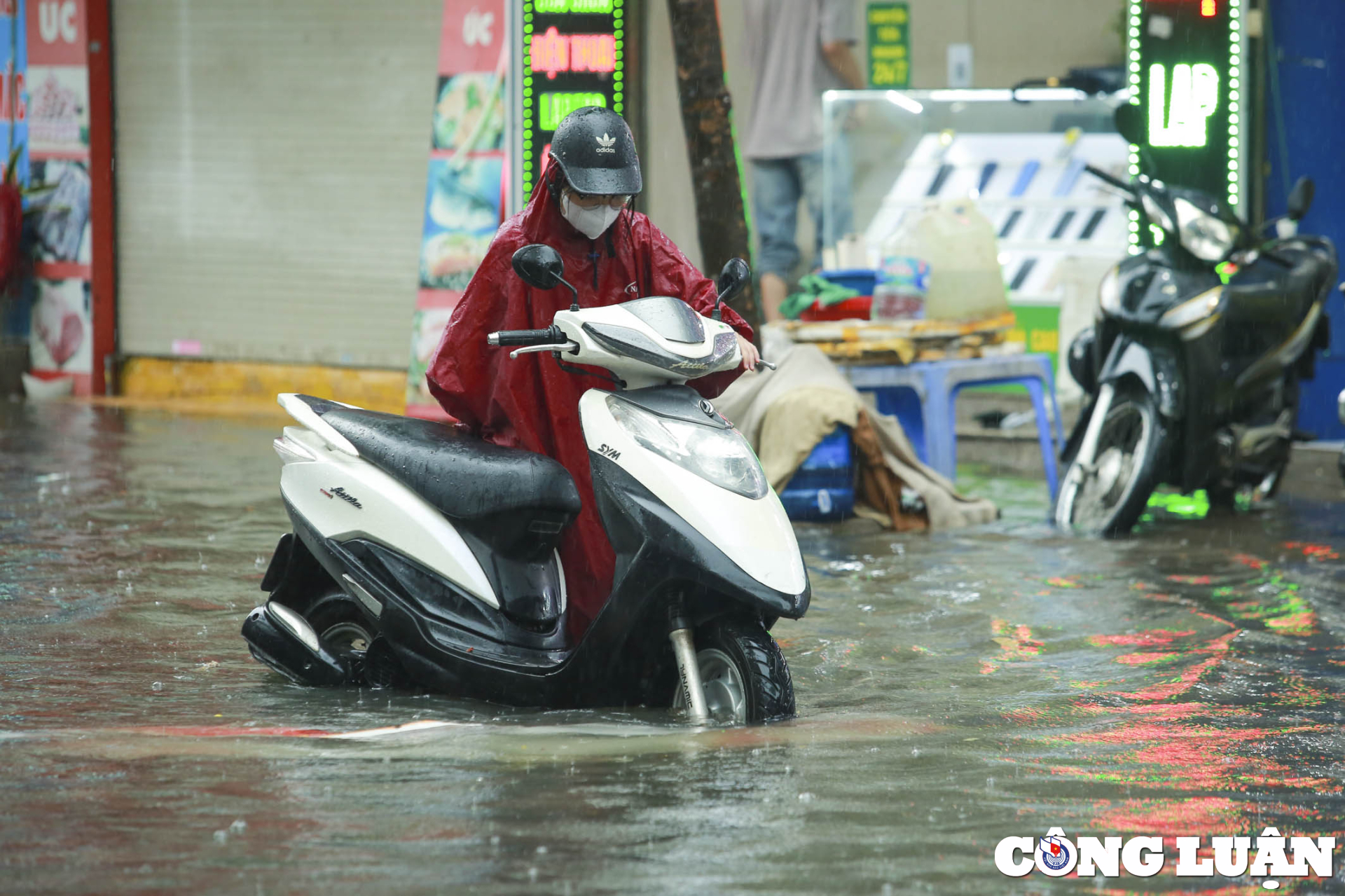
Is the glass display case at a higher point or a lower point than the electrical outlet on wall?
lower

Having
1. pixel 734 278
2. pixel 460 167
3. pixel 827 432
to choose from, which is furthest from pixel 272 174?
pixel 734 278

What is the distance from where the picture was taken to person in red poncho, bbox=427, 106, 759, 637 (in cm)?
439

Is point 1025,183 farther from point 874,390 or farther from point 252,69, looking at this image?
point 252,69

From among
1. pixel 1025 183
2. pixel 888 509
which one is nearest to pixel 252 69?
pixel 1025 183

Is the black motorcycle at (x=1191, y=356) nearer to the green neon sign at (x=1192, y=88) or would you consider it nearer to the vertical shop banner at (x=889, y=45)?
the green neon sign at (x=1192, y=88)

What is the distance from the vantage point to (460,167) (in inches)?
458

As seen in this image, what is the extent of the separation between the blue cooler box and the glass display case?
296cm

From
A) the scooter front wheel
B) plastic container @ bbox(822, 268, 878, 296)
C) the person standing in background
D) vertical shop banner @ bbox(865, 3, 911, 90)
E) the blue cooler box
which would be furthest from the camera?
vertical shop banner @ bbox(865, 3, 911, 90)

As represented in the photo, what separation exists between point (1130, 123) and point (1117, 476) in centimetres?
171

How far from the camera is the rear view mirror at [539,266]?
395cm

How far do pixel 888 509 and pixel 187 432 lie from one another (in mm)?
5421

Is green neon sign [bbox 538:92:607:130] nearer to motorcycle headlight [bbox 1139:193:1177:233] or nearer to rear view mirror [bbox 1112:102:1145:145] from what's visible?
rear view mirror [bbox 1112:102:1145:145]

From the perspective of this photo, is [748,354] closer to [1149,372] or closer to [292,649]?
A: [292,649]

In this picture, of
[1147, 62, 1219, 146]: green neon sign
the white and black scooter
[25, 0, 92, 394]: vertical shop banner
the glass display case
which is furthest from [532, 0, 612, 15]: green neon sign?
the white and black scooter
